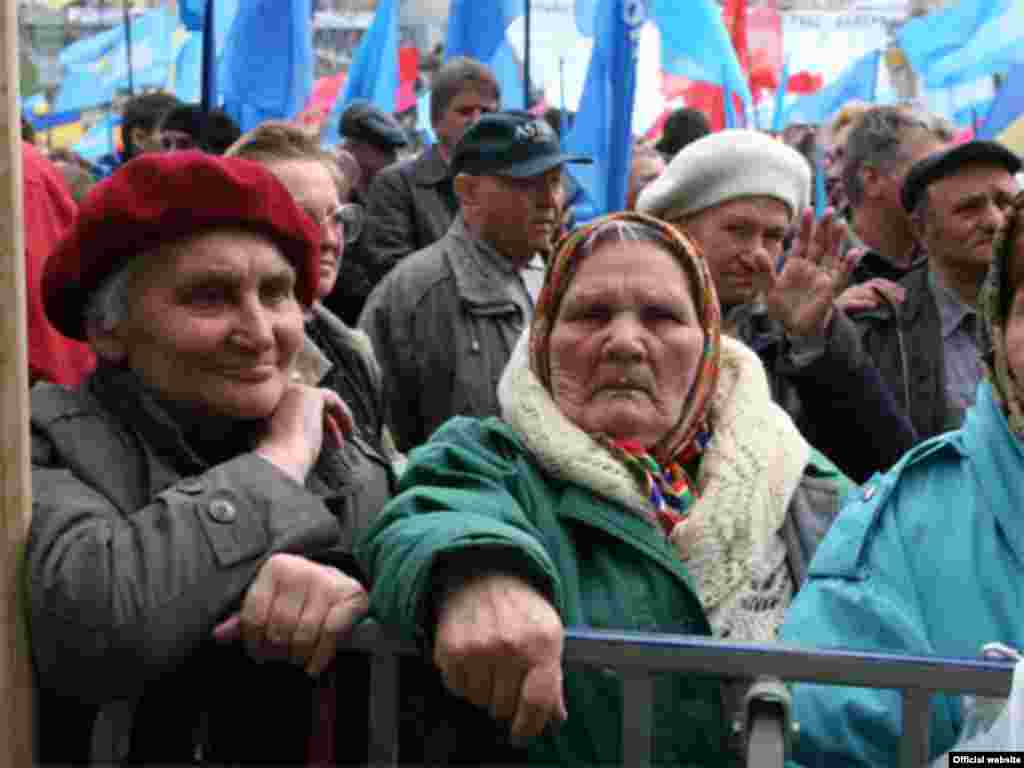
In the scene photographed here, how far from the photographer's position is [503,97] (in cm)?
869

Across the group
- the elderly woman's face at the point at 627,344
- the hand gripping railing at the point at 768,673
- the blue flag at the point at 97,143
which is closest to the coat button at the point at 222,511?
the hand gripping railing at the point at 768,673

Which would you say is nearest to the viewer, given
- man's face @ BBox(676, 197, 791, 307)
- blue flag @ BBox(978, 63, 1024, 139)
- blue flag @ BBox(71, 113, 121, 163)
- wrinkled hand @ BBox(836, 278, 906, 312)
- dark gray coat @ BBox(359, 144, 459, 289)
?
man's face @ BBox(676, 197, 791, 307)

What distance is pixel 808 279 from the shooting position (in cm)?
400

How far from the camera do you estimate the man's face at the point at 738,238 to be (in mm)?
4238

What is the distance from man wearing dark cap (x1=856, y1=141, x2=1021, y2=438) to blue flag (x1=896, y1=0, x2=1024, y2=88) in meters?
5.74

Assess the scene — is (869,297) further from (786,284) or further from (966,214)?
(786,284)

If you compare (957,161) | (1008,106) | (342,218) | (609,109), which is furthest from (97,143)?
(957,161)

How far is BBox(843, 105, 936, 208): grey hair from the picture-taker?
551 centimetres

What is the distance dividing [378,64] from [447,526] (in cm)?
743

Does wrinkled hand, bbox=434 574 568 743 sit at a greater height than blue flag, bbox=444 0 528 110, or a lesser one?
lesser

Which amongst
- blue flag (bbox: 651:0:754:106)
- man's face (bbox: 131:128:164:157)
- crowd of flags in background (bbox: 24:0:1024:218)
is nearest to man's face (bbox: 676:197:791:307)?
crowd of flags in background (bbox: 24:0:1024:218)

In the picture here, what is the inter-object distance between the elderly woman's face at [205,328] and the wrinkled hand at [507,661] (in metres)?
0.75

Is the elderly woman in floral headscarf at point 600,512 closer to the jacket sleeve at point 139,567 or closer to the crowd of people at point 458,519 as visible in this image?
the crowd of people at point 458,519

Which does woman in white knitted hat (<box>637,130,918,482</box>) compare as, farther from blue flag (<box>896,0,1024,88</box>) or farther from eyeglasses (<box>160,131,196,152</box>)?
blue flag (<box>896,0,1024,88</box>)
